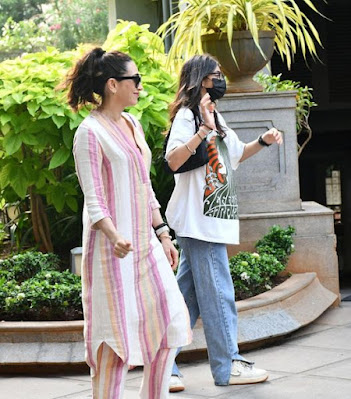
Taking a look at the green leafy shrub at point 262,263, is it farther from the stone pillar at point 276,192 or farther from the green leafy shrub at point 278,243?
the stone pillar at point 276,192

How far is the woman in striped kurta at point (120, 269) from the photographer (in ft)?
14.3

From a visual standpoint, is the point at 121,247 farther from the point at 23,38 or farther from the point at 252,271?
the point at 23,38

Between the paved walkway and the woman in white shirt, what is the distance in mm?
137

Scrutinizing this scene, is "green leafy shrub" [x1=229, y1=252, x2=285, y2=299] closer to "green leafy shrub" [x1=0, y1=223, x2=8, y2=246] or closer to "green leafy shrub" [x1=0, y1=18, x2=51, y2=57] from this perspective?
"green leafy shrub" [x1=0, y1=223, x2=8, y2=246]

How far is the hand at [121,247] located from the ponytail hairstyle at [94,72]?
714 millimetres

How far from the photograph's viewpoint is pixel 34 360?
6102 millimetres

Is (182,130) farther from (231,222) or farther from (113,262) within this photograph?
(113,262)

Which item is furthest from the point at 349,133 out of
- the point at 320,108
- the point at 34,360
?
the point at 34,360

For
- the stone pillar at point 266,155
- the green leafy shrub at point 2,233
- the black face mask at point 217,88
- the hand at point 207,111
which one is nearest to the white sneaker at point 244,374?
the hand at point 207,111

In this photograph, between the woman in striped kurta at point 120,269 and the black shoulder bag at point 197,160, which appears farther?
the black shoulder bag at point 197,160

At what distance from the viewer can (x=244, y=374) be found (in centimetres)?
564

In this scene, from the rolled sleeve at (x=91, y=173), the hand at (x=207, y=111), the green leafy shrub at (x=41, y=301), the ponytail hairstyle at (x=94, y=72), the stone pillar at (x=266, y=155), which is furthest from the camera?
the stone pillar at (x=266, y=155)

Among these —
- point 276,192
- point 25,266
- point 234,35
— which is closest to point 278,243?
point 276,192

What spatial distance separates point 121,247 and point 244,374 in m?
1.72
